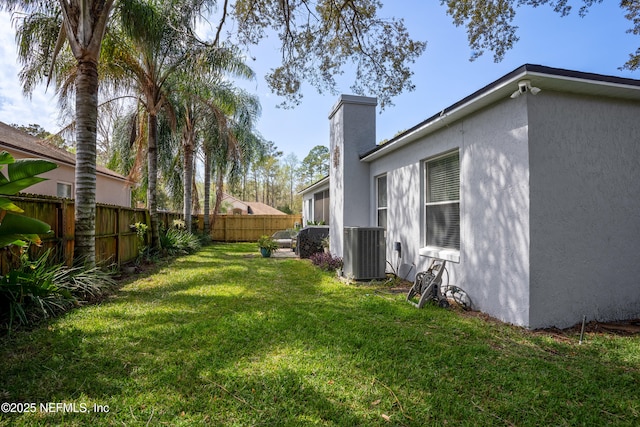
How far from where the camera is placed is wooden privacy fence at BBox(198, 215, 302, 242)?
798 inches

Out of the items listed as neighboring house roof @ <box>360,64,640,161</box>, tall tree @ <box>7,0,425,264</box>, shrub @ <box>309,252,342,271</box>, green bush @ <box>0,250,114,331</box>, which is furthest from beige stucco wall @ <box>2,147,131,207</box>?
neighboring house roof @ <box>360,64,640,161</box>

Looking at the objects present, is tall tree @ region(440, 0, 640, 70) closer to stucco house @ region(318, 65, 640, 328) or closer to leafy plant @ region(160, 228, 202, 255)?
stucco house @ region(318, 65, 640, 328)

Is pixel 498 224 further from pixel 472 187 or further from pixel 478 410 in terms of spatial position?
pixel 478 410

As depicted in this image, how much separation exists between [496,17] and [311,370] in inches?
312

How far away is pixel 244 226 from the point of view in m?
20.8

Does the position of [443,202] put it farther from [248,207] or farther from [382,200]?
[248,207]

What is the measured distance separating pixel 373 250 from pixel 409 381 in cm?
430

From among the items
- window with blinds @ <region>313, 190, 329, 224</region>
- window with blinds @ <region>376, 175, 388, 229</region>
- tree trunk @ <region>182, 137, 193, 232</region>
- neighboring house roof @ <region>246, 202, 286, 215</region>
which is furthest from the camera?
neighboring house roof @ <region>246, 202, 286, 215</region>

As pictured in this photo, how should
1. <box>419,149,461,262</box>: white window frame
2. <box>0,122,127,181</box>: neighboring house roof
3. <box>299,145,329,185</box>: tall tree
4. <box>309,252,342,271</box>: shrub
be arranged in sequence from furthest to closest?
<box>299,145,329,185</box>: tall tree, <box>0,122,127,181</box>: neighboring house roof, <box>309,252,342,271</box>: shrub, <box>419,149,461,262</box>: white window frame

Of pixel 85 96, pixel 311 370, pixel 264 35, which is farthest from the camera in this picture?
pixel 264 35

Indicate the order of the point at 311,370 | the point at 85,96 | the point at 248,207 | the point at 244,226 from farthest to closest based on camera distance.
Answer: the point at 248,207, the point at 244,226, the point at 85,96, the point at 311,370

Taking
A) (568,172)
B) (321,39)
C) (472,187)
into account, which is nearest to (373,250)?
(472,187)

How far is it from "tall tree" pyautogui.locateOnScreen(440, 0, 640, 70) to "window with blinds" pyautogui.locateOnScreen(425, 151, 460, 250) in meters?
3.45

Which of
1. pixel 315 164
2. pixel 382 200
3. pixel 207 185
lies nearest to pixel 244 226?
pixel 207 185
